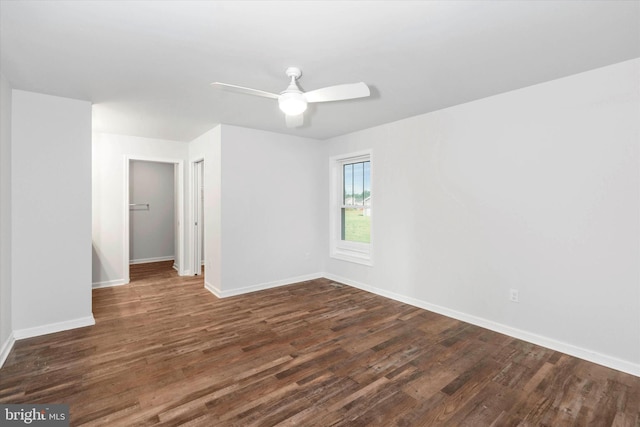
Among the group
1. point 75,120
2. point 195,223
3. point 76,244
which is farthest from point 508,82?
point 195,223

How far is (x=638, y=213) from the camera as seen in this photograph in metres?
2.33

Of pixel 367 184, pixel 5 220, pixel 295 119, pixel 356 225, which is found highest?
pixel 295 119

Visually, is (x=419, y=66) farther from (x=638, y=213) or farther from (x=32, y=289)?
(x=32, y=289)

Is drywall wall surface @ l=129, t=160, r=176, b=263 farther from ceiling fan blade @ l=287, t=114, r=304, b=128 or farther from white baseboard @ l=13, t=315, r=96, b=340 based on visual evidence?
ceiling fan blade @ l=287, t=114, r=304, b=128

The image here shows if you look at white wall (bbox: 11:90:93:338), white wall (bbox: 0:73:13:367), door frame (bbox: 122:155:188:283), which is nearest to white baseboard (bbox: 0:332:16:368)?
white wall (bbox: 0:73:13:367)

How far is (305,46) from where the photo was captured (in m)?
2.11

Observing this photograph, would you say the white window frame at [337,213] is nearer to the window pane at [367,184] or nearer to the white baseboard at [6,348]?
the window pane at [367,184]

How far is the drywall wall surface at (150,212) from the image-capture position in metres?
6.45

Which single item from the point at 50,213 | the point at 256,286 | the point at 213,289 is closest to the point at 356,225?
the point at 256,286

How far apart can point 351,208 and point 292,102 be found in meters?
2.94

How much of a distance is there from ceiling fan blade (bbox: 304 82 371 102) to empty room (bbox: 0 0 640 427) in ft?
0.06

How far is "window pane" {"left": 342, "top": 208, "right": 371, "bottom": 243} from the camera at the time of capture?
4.79 m

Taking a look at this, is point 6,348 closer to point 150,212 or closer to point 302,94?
point 302,94

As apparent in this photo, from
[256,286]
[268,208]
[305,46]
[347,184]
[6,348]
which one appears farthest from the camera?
[347,184]
